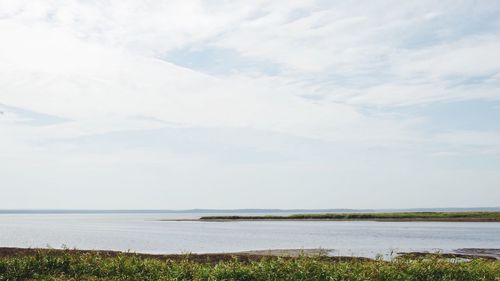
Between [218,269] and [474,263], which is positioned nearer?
[218,269]

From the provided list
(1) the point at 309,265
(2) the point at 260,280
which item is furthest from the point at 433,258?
(2) the point at 260,280

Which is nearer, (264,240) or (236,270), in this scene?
(236,270)

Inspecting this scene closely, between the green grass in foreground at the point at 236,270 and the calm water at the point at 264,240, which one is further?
the calm water at the point at 264,240

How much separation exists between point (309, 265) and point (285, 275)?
107 cm

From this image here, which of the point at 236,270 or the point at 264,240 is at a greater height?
the point at 236,270

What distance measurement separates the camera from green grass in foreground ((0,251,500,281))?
64.7 feet

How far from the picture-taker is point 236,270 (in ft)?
66.0

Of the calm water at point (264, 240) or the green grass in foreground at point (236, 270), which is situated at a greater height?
the green grass in foreground at point (236, 270)

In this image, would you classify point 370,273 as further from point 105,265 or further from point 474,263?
point 105,265

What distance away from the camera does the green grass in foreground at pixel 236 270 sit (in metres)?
19.7

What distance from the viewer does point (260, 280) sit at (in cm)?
1961

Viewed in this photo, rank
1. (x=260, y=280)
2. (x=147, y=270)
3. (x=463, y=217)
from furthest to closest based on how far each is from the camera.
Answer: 1. (x=463, y=217)
2. (x=147, y=270)
3. (x=260, y=280)

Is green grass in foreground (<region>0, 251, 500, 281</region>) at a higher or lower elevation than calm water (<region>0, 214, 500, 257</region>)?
higher

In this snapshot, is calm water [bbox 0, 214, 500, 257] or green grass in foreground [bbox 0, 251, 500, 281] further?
calm water [bbox 0, 214, 500, 257]
